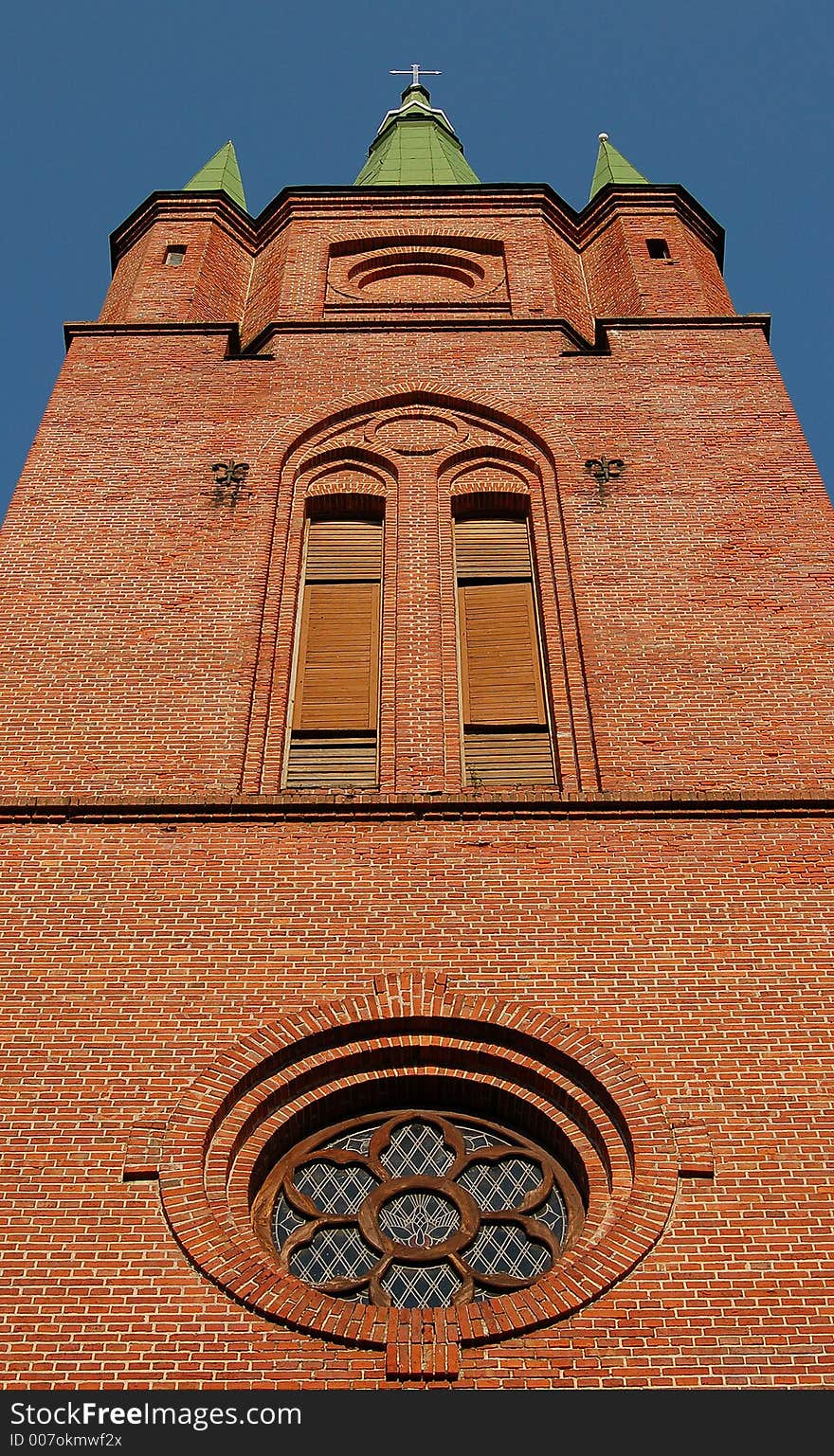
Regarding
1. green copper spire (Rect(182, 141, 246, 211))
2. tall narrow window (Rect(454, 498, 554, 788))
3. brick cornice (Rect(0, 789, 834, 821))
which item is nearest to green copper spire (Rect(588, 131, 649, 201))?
green copper spire (Rect(182, 141, 246, 211))

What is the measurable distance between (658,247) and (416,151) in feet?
22.0

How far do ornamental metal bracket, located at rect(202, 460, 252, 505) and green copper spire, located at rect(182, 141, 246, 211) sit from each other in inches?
253

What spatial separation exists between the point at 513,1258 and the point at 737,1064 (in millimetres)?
1390

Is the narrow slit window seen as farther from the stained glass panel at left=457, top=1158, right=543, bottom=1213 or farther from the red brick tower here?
the stained glass panel at left=457, top=1158, right=543, bottom=1213

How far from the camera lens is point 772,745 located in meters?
10.9

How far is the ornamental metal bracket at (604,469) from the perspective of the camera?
44.7 feet

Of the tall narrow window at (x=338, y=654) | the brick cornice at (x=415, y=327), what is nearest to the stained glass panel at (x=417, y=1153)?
the tall narrow window at (x=338, y=654)

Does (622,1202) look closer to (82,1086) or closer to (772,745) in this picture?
(82,1086)

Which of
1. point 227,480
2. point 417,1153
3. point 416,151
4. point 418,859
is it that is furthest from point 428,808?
point 416,151

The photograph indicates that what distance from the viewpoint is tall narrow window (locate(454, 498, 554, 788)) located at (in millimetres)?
11352

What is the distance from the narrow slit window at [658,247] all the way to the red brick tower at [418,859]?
2.11 metres

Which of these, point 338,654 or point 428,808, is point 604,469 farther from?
point 428,808

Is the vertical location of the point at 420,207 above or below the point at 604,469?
above

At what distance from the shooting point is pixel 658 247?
18.0 meters
